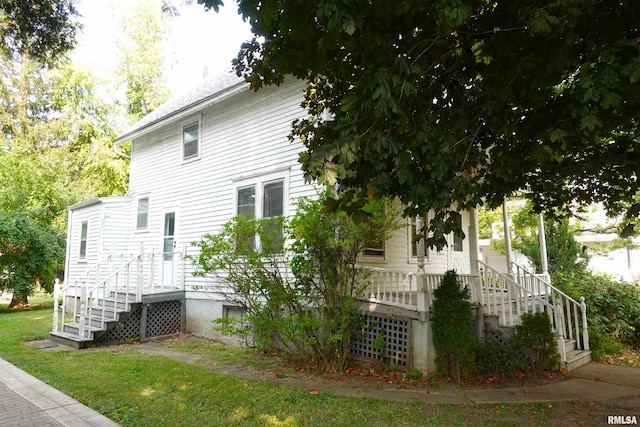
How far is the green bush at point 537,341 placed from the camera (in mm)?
7293

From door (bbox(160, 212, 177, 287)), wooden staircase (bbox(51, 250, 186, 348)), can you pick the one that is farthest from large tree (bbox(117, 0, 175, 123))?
wooden staircase (bbox(51, 250, 186, 348))

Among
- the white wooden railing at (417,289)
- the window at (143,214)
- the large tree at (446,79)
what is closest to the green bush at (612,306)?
the white wooden railing at (417,289)

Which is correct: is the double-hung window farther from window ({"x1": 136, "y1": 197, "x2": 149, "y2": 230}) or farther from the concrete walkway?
the concrete walkway

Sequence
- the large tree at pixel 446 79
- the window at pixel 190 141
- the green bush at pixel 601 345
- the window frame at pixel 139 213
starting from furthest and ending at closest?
the window frame at pixel 139 213 → the window at pixel 190 141 → the green bush at pixel 601 345 → the large tree at pixel 446 79

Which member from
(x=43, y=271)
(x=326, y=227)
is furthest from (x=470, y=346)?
(x=43, y=271)

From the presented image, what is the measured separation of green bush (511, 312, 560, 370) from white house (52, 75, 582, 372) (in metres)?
0.48

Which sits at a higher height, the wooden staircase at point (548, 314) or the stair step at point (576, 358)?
the wooden staircase at point (548, 314)

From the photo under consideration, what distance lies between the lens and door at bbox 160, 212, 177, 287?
11.7 m

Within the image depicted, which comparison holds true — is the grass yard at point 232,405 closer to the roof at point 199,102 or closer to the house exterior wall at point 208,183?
the house exterior wall at point 208,183

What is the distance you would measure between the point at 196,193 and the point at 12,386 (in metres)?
6.45

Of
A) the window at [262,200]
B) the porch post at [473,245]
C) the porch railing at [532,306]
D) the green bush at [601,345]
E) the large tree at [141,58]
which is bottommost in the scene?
the green bush at [601,345]

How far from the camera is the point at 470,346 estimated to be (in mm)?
6746

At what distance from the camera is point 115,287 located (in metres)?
10.4

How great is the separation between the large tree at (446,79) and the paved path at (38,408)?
400 centimetres
